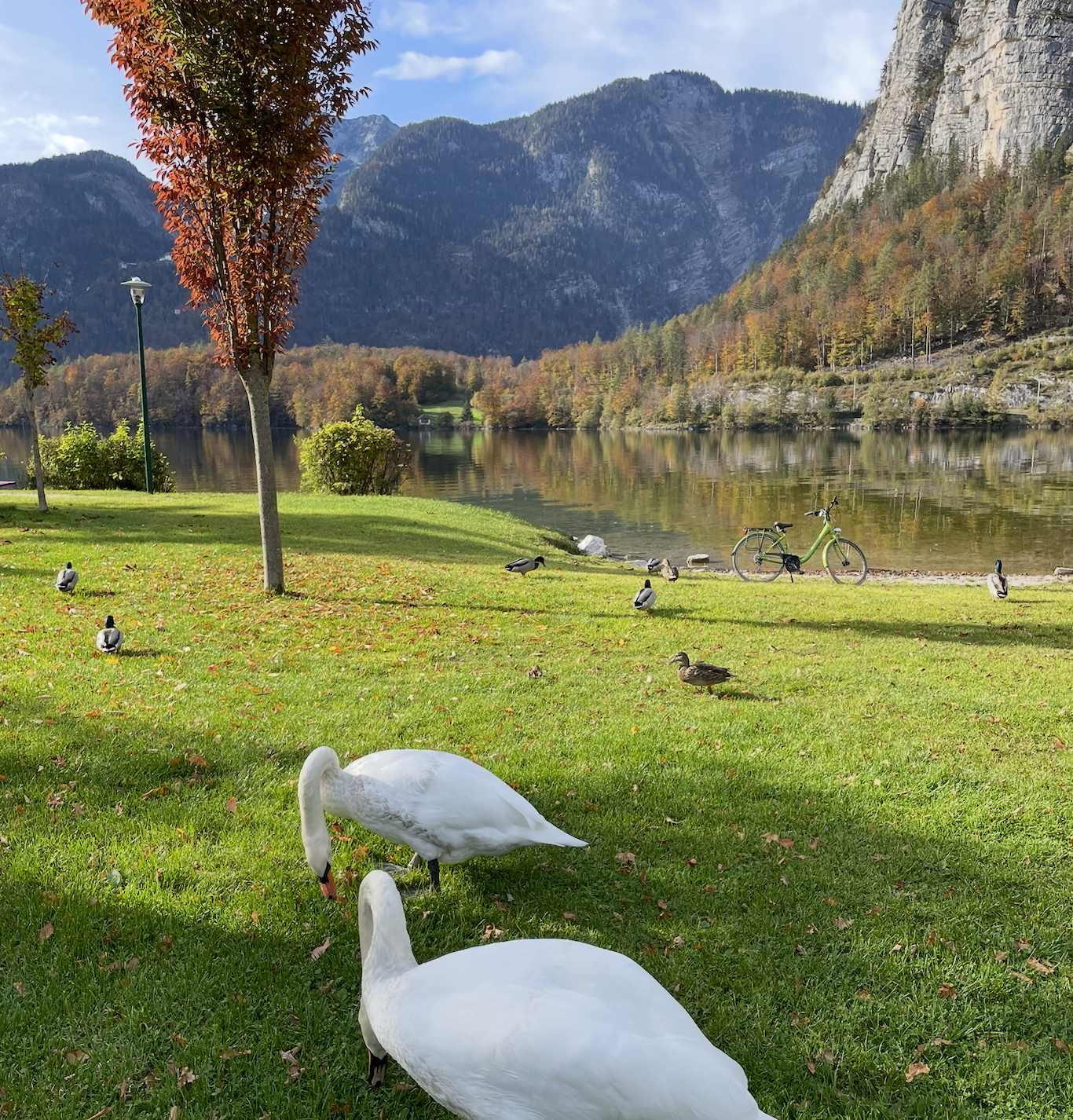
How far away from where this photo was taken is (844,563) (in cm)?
1977

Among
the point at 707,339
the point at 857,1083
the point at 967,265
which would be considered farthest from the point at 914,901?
the point at 707,339

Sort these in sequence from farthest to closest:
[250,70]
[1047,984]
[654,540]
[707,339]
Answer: [707,339] → [654,540] → [250,70] → [1047,984]

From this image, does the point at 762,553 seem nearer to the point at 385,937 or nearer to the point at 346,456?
the point at 385,937

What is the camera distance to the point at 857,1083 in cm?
352

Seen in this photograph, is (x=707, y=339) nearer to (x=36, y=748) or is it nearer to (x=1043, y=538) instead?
(x=1043, y=538)

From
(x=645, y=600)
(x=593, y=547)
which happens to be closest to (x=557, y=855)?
(x=645, y=600)

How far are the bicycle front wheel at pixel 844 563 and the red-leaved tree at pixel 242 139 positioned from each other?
1504cm

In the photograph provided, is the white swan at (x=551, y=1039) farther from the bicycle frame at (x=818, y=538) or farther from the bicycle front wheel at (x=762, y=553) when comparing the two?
the bicycle frame at (x=818, y=538)

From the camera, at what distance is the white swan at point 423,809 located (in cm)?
425

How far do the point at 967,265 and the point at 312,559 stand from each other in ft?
482

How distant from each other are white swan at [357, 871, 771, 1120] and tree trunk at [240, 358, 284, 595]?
32.8 feet

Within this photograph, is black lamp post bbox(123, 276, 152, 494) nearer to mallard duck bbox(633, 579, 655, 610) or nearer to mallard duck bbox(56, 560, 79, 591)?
mallard duck bbox(56, 560, 79, 591)

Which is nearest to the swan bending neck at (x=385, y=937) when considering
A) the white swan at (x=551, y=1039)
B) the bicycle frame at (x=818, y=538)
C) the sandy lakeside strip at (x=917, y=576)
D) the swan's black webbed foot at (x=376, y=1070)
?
the white swan at (x=551, y=1039)

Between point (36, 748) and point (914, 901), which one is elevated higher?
point (36, 748)
